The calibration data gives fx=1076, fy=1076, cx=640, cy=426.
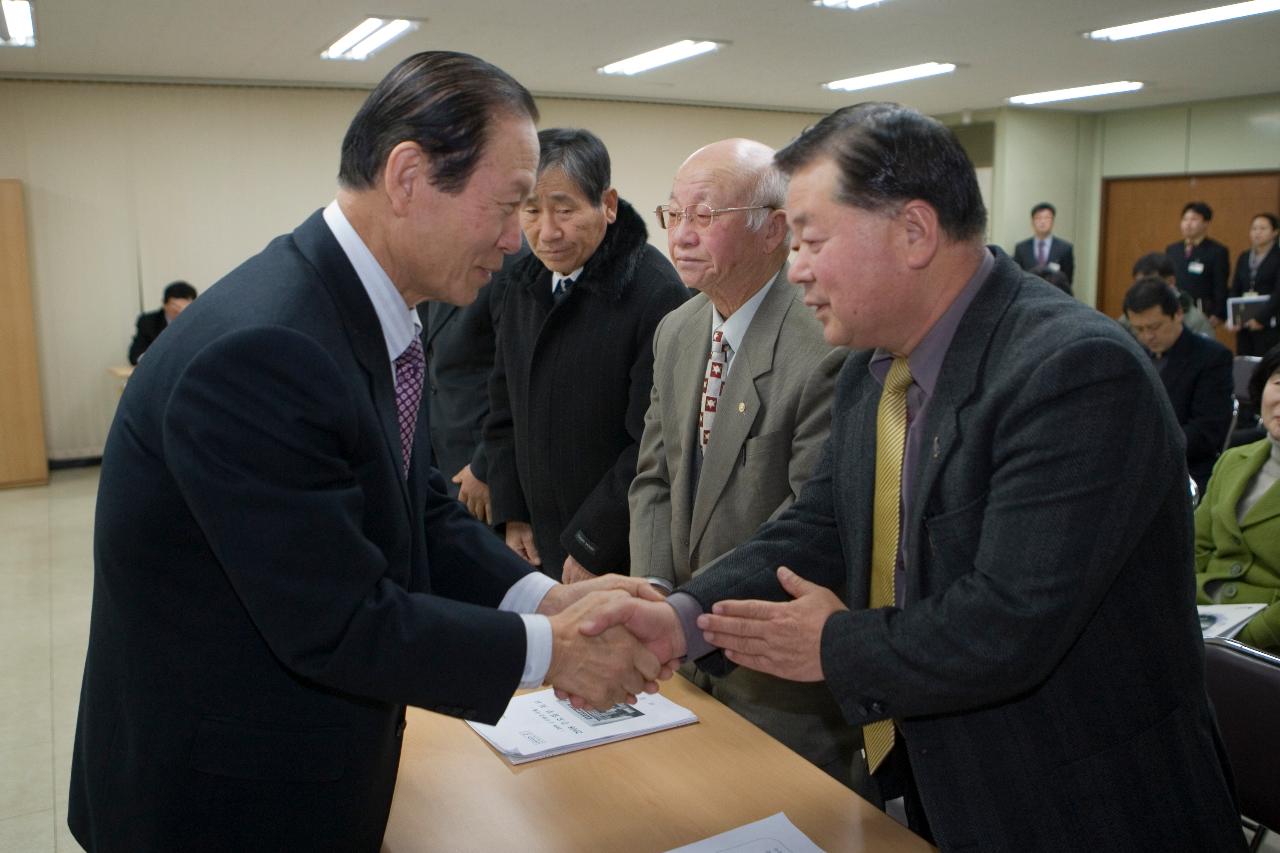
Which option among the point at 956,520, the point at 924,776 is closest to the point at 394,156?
the point at 956,520

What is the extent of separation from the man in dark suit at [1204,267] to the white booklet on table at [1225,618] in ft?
29.9

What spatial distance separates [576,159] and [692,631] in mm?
1552

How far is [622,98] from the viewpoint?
38.0 ft

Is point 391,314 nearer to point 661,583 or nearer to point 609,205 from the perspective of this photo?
point 661,583

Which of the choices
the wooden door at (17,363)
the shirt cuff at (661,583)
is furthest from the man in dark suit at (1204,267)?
the wooden door at (17,363)

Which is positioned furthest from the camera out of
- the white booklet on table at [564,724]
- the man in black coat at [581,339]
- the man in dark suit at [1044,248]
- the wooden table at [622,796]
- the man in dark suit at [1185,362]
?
the man in dark suit at [1044,248]

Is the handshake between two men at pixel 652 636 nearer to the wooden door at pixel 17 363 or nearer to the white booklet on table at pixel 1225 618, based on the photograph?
the white booklet on table at pixel 1225 618

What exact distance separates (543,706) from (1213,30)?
869 cm

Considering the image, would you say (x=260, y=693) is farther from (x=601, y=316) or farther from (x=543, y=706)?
(x=601, y=316)

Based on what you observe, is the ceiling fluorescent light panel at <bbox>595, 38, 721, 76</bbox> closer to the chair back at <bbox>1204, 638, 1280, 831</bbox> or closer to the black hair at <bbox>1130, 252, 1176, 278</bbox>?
the black hair at <bbox>1130, 252, 1176, 278</bbox>

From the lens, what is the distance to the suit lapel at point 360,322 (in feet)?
4.54

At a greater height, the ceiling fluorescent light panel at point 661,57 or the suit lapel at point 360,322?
the ceiling fluorescent light panel at point 661,57

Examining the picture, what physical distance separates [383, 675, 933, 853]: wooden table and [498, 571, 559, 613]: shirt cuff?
22cm

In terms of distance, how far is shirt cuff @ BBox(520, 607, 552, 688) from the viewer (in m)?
1.52
